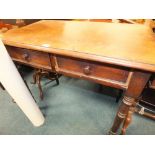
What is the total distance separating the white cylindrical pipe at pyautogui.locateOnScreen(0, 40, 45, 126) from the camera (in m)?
0.71

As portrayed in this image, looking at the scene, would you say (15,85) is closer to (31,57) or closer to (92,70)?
(31,57)

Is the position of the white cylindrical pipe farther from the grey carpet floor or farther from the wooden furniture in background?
the wooden furniture in background

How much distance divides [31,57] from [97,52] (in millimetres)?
392

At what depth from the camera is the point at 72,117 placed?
1189 millimetres

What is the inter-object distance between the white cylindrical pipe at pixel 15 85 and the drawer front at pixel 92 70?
0.87 ft

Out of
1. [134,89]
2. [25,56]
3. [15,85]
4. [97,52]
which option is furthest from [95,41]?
[15,85]

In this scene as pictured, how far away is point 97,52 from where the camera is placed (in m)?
0.55

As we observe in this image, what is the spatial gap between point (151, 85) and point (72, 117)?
0.76 meters

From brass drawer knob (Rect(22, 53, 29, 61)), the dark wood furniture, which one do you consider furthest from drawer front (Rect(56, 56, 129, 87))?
brass drawer knob (Rect(22, 53, 29, 61))

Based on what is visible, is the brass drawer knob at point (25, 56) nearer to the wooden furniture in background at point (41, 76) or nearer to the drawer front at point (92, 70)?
the drawer front at point (92, 70)

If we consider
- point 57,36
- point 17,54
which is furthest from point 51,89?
point 57,36

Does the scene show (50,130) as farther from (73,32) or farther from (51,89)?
(73,32)

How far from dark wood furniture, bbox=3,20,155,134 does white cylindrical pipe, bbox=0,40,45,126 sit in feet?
0.27
